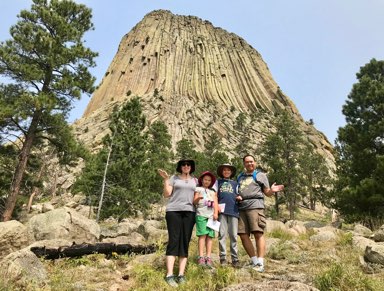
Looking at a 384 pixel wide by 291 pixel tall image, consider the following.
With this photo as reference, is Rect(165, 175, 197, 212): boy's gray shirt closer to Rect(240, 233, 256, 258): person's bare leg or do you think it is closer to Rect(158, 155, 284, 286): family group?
Rect(158, 155, 284, 286): family group

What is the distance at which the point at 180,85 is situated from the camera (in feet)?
285

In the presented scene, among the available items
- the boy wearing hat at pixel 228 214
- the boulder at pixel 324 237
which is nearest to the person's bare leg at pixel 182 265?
the boy wearing hat at pixel 228 214

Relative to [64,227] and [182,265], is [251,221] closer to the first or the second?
[182,265]

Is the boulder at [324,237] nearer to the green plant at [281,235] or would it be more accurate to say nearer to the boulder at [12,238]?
the green plant at [281,235]

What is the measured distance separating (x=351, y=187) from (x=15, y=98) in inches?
654

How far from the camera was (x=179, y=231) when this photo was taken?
17.4 ft

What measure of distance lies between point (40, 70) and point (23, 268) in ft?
45.9

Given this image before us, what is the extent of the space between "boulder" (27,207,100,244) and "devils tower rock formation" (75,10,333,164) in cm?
5562

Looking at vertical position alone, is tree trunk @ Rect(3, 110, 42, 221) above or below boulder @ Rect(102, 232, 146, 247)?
above

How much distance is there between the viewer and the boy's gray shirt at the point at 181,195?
213 inches

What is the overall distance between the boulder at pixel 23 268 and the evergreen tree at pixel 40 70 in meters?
11.7

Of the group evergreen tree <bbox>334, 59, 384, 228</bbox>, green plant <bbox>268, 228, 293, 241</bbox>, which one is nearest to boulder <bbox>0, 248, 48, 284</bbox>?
green plant <bbox>268, 228, 293, 241</bbox>

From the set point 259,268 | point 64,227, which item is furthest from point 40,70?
point 259,268

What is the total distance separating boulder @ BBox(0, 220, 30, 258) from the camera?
6855 millimetres
